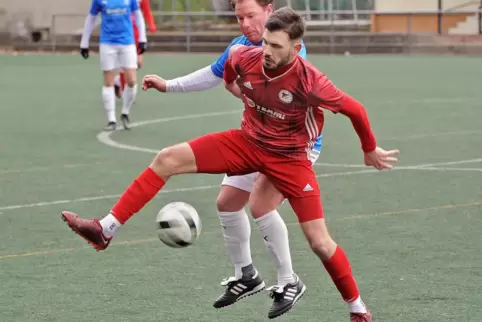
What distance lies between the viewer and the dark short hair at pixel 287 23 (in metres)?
6.33

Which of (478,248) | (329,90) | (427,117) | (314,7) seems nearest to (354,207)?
(478,248)

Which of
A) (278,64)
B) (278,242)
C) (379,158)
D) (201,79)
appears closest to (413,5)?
(201,79)

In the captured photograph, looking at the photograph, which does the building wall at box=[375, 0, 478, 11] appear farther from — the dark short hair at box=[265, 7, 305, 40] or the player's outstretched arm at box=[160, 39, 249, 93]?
the dark short hair at box=[265, 7, 305, 40]

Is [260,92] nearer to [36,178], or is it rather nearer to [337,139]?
[36,178]

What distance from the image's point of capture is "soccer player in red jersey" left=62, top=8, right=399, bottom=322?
21.2ft

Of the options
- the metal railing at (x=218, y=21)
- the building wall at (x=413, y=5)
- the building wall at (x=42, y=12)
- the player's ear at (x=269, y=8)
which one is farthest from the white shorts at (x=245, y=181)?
the building wall at (x=413, y=5)

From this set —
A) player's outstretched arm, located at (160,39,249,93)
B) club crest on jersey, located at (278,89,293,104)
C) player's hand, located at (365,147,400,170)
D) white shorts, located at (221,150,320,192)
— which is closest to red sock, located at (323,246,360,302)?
player's hand, located at (365,147,400,170)

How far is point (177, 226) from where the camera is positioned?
6.89 meters

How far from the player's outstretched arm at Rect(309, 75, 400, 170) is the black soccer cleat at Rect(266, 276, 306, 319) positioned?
101 cm

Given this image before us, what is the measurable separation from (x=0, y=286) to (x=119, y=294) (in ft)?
2.85

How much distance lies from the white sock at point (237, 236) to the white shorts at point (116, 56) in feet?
31.9

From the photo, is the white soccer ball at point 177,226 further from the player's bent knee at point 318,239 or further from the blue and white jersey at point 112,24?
the blue and white jersey at point 112,24

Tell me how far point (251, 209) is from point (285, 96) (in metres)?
0.93

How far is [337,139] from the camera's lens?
15719 mm
